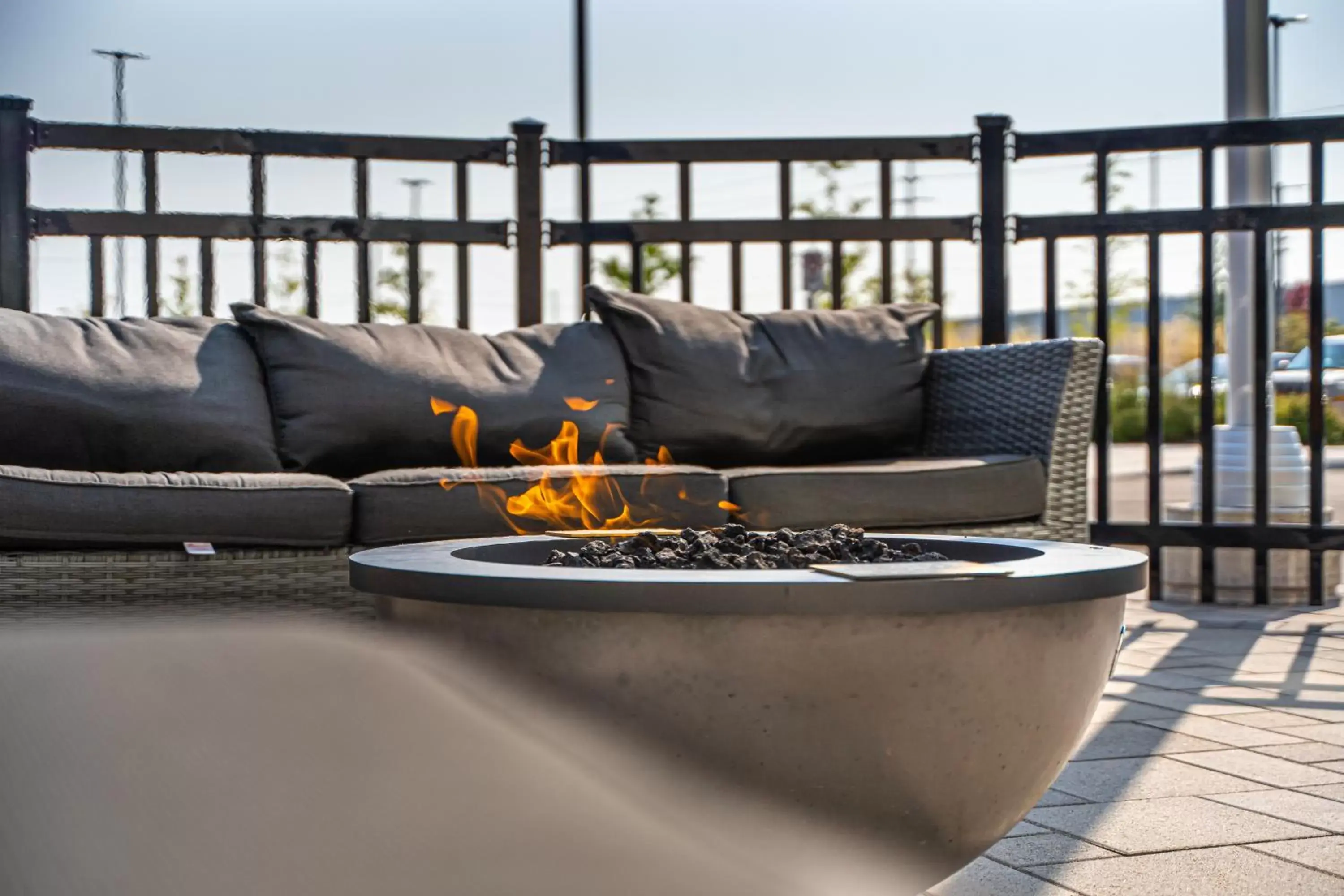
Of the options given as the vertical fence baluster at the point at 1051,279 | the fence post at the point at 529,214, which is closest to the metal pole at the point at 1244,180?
the vertical fence baluster at the point at 1051,279

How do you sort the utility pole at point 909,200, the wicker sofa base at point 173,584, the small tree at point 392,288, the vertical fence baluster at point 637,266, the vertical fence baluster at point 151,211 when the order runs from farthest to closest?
1. the utility pole at point 909,200
2. the small tree at point 392,288
3. the vertical fence baluster at point 637,266
4. the vertical fence baluster at point 151,211
5. the wicker sofa base at point 173,584

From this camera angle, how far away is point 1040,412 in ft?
10.6

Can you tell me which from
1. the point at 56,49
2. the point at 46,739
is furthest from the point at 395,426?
the point at 56,49

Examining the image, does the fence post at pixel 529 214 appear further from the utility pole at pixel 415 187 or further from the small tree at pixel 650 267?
the utility pole at pixel 415 187

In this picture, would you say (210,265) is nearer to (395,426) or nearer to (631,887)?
(395,426)

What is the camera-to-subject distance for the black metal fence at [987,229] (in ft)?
13.1

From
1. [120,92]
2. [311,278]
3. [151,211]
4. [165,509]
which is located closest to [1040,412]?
[165,509]

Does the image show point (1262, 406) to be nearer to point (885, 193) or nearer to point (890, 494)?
point (885, 193)

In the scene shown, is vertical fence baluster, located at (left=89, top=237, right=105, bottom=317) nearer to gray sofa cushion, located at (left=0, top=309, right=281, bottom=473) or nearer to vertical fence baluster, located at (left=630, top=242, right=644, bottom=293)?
gray sofa cushion, located at (left=0, top=309, right=281, bottom=473)

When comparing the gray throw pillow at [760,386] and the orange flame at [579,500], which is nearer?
the orange flame at [579,500]

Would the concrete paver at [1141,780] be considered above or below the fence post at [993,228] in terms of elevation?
below

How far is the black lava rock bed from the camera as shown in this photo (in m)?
1.43

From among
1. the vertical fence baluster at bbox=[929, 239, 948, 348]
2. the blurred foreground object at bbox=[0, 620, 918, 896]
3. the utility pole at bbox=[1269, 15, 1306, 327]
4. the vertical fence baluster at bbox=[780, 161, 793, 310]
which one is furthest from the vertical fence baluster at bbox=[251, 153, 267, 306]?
the utility pole at bbox=[1269, 15, 1306, 327]

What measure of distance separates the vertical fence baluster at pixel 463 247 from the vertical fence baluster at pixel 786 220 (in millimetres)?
967
